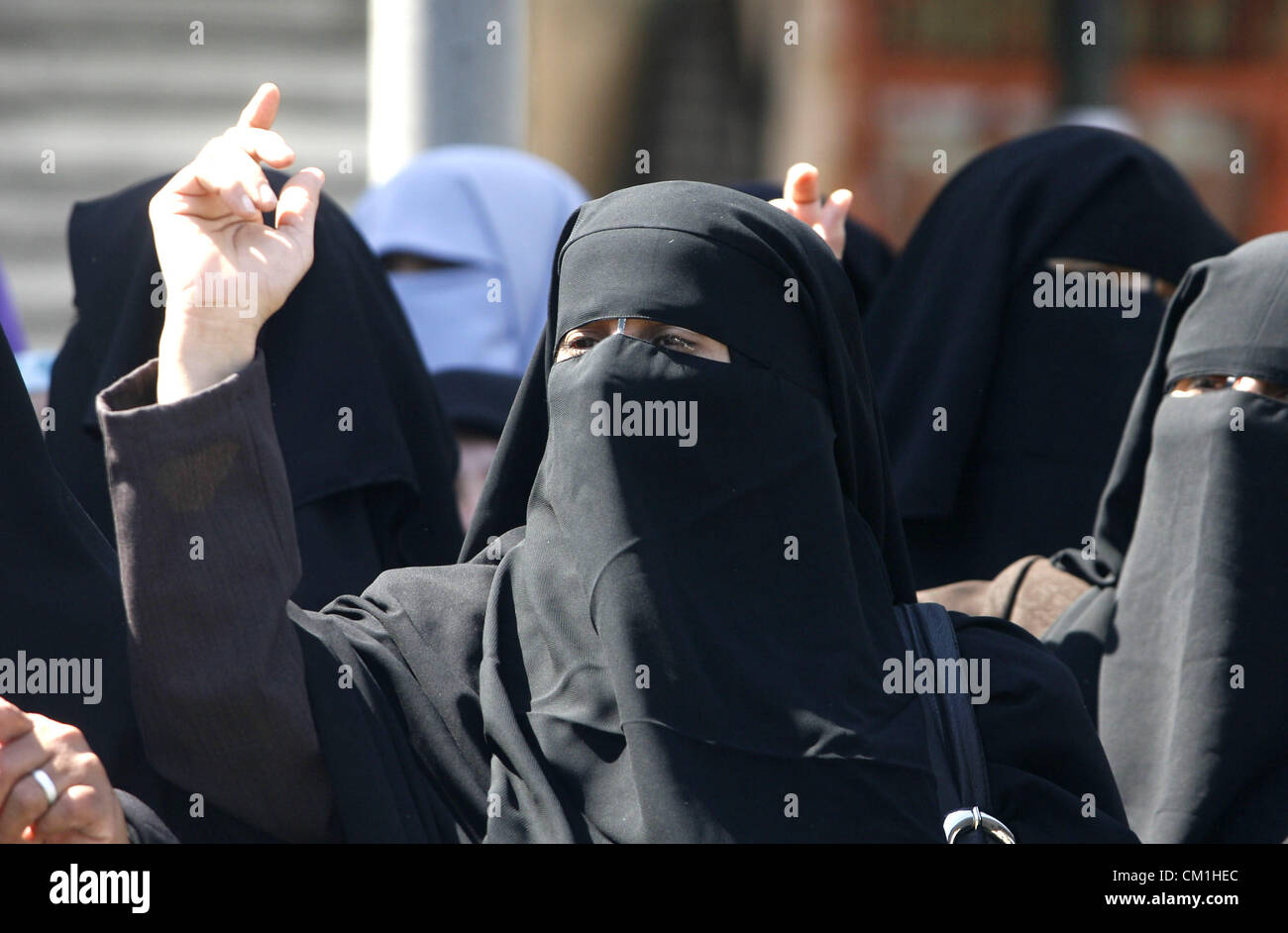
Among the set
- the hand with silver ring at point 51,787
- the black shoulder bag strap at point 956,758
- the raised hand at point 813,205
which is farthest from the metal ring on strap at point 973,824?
the raised hand at point 813,205

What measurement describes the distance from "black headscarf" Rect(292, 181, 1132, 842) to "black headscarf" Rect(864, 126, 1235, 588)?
91 cm

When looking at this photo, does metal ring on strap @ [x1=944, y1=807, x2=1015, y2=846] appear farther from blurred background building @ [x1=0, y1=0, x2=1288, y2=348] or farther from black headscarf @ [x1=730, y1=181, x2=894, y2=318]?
blurred background building @ [x1=0, y1=0, x2=1288, y2=348]

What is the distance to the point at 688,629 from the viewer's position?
2.07 metres

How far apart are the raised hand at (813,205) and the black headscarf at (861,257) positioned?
2.58 feet

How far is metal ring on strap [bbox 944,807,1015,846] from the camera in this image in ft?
6.85

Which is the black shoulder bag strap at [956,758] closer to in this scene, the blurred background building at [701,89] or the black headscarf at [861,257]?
the black headscarf at [861,257]

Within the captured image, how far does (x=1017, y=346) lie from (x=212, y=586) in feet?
6.20

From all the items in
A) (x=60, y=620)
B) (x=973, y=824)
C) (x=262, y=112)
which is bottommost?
(x=973, y=824)

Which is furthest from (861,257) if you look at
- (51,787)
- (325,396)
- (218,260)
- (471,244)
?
(51,787)

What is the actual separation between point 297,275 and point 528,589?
48 cm

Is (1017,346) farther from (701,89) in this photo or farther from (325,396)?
(701,89)

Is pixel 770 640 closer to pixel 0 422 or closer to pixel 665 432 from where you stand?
pixel 665 432

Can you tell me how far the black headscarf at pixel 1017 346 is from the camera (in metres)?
3.23

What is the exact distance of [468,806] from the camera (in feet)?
6.89
